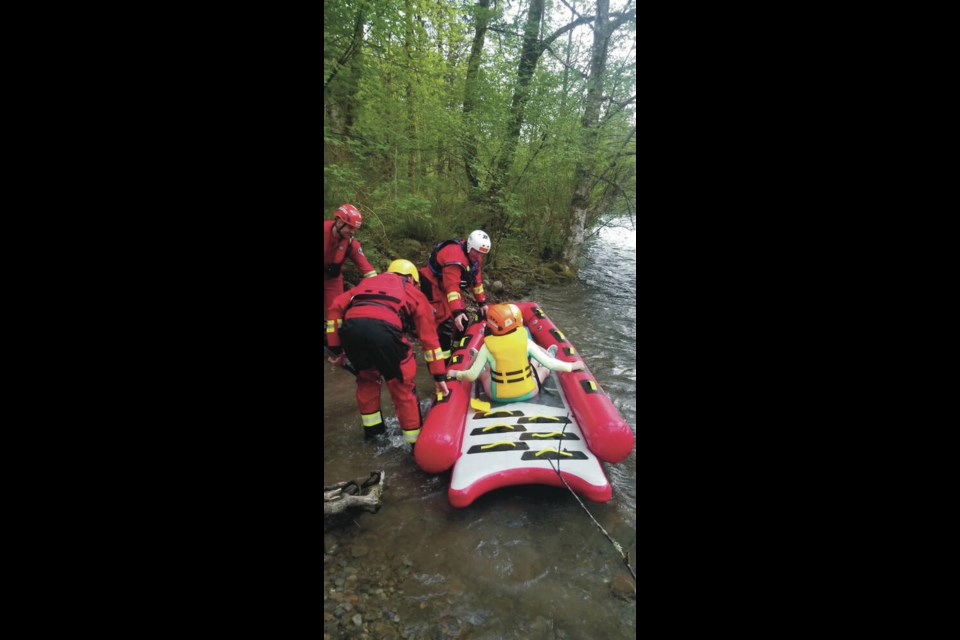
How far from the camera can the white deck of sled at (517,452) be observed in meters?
2.51

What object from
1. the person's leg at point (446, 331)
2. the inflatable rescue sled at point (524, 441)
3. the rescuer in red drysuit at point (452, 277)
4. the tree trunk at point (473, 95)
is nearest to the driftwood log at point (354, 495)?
the inflatable rescue sled at point (524, 441)

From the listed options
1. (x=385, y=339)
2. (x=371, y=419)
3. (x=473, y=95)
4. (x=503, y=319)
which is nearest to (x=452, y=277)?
(x=503, y=319)

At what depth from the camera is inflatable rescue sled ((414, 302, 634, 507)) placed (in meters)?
2.51

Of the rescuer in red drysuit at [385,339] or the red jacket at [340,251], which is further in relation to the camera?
the red jacket at [340,251]

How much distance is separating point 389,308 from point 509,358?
118cm

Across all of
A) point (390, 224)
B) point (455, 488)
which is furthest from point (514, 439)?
point (390, 224)

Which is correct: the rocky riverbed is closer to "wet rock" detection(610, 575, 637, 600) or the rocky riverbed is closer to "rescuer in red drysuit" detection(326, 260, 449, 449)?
"wet rock" detection(610, 575, 637, 600)

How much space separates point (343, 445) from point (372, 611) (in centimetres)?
167

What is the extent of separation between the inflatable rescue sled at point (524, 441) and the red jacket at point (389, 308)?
0.48 m

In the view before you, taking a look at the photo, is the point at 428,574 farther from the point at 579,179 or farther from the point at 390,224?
the point at 579,179

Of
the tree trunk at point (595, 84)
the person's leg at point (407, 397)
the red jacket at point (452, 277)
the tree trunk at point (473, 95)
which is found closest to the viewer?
the person's leg at point (407, 397)

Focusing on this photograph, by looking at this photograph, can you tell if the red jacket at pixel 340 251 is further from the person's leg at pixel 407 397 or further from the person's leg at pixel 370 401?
the person's leg at pixel 407 397

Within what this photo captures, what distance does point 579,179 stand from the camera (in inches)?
383
